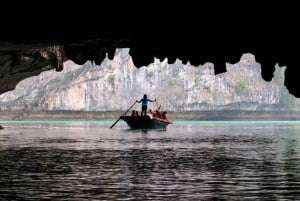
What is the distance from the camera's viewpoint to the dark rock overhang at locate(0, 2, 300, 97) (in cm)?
1980

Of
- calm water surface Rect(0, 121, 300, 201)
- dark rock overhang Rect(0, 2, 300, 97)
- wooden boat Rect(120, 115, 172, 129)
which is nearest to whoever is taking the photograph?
dark rock overhang Rect(0, 2, 300, 97)

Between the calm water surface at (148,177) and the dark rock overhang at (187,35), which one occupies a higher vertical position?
the dark rock overhang at (187,35)

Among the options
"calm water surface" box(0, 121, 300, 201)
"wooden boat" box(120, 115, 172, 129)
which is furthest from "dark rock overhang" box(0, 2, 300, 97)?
"wooden boat" box(120, 115, 172, 129)

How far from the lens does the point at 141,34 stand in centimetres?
2169

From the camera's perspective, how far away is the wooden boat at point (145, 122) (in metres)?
106

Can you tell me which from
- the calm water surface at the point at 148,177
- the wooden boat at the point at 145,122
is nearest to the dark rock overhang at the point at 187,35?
the calm water surface at the point at 148,177

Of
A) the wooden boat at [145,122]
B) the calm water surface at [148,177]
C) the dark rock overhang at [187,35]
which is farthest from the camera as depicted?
the wooden boat at [145,122]

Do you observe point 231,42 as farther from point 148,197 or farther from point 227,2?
point 148,197

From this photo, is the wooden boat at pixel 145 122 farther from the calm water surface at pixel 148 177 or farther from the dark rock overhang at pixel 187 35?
the dark rock overhang at pixel 187 35

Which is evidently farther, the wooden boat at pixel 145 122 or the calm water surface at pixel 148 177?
the wooden boat at pixel 145 122

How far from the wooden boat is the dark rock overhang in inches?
3209

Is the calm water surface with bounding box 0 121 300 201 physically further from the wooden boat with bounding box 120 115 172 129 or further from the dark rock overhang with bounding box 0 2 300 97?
the wooden boat with bounding box 120 115 172 129

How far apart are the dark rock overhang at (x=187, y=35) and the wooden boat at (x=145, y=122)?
81.5 meters

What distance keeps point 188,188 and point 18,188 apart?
5943 mm
